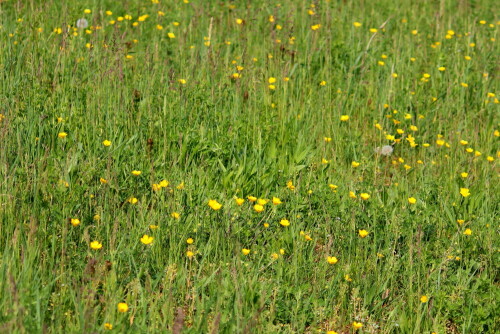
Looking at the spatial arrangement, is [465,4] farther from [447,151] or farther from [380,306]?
[380,306]

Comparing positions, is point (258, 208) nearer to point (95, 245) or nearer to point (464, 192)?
point (95, 245)

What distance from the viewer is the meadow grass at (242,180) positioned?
266 cm

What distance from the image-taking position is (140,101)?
3.91m

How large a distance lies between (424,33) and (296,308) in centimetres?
372

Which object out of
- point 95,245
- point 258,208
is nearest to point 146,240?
point 95,245

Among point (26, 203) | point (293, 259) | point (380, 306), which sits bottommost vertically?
point (380, 306)

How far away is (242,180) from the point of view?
3477mm

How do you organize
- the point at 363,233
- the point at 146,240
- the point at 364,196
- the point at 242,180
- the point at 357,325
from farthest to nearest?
the point at 242,180 → the point at 364,196 → the point at 363,233 → the point at 146,240 → the point at 357,325

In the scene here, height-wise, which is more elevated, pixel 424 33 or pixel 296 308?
pixel 424 33

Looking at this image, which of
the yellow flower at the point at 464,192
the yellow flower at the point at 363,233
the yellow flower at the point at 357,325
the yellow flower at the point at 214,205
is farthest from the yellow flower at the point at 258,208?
the yellow flower at the point at 464,192

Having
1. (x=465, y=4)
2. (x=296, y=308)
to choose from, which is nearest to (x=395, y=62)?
(x=465, y=4)

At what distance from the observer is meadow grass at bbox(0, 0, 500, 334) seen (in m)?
2.66

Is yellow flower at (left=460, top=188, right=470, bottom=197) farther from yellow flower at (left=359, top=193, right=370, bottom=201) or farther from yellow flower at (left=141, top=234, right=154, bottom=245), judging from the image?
yellow flower at (left=141, top=234, right=154, bottom=245)

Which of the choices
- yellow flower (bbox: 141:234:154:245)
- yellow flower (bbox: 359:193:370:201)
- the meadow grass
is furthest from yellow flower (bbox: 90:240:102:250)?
yellow flower (bbox: 359:193:370:201)
